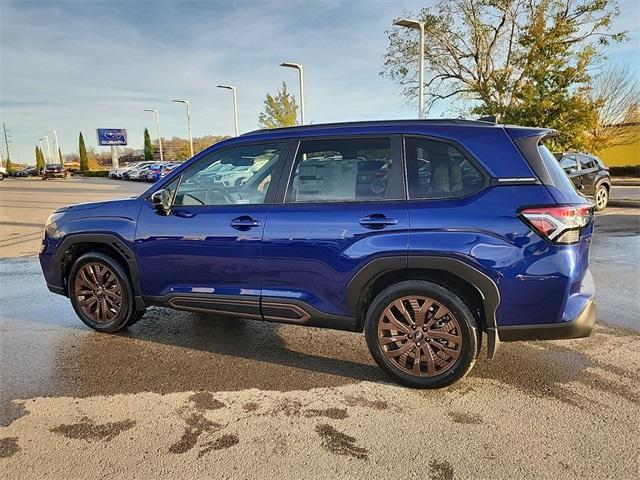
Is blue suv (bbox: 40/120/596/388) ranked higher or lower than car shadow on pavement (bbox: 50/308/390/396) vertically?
higher

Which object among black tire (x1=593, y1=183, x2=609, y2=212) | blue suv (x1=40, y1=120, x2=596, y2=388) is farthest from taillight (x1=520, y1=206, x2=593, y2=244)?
black tire (x1=593, y1=183, x2=609, y2=212)

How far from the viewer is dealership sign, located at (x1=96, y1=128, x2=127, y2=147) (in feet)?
194

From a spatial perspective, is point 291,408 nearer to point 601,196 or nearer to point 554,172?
point 554,172

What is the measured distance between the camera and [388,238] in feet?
10.4

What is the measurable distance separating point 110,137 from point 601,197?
194 ft

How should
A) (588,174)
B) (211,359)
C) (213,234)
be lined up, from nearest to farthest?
(213,234), (211,359), (588,174)

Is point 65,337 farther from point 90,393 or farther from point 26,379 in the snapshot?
point 90,393

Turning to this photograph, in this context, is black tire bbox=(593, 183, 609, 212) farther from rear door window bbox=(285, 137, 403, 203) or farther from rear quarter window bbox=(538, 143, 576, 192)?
rear door window bbox=(285, 137, 403, 203)

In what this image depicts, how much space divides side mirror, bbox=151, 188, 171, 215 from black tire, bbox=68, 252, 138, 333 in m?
Answer: 0.76

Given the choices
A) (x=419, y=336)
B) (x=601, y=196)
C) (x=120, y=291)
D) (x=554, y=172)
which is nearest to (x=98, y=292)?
(x=120, y=291)

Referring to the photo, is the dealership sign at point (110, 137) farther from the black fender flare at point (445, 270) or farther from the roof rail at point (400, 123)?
the black fender flare at point (445, 270)

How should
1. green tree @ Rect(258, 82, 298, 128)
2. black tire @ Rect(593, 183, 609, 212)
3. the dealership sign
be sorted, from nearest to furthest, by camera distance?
black tire @ Rect(593, 183, 609, 212), green tree @ Rect(258, 82, 298, 128), the dealership sign

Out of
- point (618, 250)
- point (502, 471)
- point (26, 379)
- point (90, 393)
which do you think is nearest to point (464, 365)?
point (502, 471)

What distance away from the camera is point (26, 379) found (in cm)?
355
